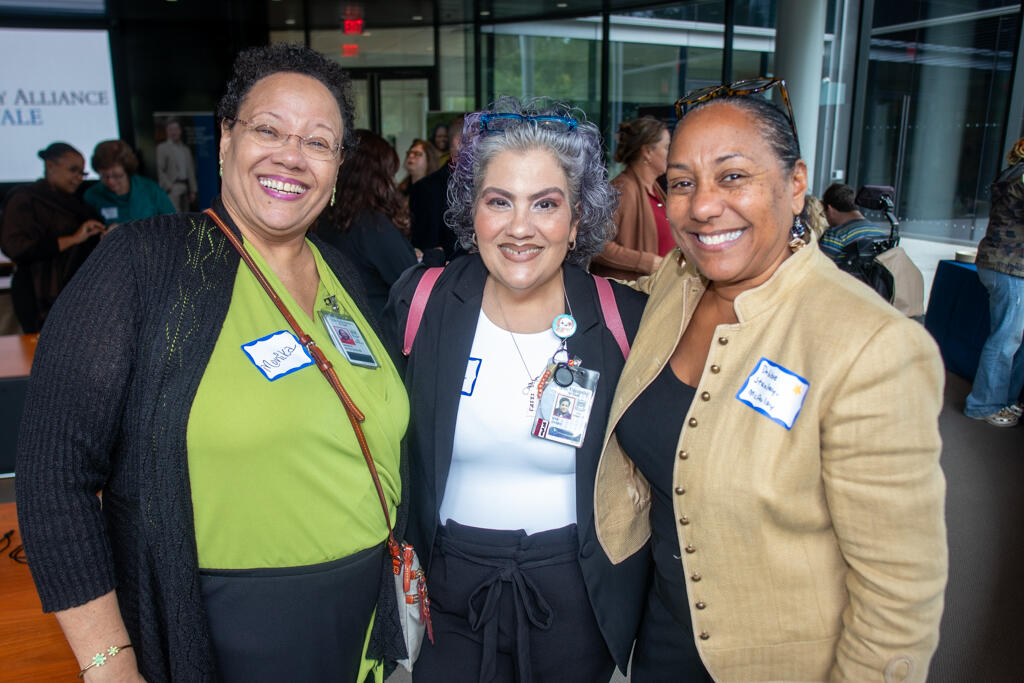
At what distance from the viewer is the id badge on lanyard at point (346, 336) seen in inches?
58.7

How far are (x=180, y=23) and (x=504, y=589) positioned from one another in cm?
989

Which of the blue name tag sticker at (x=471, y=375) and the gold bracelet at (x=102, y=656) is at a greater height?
the blue name tag sticker at (x=471, y=375)

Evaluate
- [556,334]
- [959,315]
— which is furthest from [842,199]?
[556,334]

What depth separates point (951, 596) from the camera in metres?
3.15

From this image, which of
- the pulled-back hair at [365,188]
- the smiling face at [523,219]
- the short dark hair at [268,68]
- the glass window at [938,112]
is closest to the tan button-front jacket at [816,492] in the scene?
the smiling face at [523,219]

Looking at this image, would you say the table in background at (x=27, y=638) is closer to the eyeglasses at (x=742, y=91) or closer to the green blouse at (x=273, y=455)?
the green blouse at (x=273, y=455)

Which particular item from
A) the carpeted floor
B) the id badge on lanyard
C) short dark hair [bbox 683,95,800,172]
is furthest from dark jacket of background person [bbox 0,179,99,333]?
short dark hair [bbox 683,95,800,172]

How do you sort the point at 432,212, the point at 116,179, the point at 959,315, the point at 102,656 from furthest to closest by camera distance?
the point at 959,315
the point at 116,179
the point at 432,212
the point at 102,656

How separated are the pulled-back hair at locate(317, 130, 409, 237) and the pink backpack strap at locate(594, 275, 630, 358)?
228cm

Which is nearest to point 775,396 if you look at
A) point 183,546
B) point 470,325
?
point 470,325

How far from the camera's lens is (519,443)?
1644 mm

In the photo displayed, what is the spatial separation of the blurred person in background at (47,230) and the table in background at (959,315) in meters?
7.32

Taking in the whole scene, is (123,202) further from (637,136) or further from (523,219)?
(523,219)

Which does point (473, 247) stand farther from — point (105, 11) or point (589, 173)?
point (105, 11)
